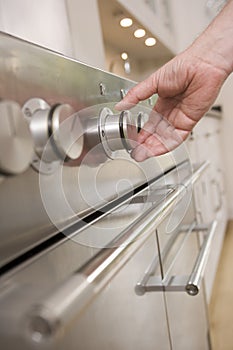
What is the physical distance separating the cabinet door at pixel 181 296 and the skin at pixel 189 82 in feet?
0.50

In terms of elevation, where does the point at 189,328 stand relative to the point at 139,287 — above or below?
below

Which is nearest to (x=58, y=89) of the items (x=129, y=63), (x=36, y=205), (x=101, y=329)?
(x=36, y=205)

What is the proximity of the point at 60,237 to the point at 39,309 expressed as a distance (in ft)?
0.43

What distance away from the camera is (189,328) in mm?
717

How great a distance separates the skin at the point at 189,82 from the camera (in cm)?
55

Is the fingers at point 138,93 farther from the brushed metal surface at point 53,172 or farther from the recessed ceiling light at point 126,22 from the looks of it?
the recessed ceiling light at point 126,22

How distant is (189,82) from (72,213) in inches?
13.9

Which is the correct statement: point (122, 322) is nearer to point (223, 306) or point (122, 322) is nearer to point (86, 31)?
point (86, 31)

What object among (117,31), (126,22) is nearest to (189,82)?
(117,31)

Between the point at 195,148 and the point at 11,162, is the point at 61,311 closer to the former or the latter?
the point at 11,162

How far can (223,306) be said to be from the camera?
4.95 feet

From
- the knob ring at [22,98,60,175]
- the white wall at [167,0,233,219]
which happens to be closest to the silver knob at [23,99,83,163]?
the knob ring at [22,98,60,175]

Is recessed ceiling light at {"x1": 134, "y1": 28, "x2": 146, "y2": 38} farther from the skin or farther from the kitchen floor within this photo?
the kitchen floor

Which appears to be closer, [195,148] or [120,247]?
[120,247]
